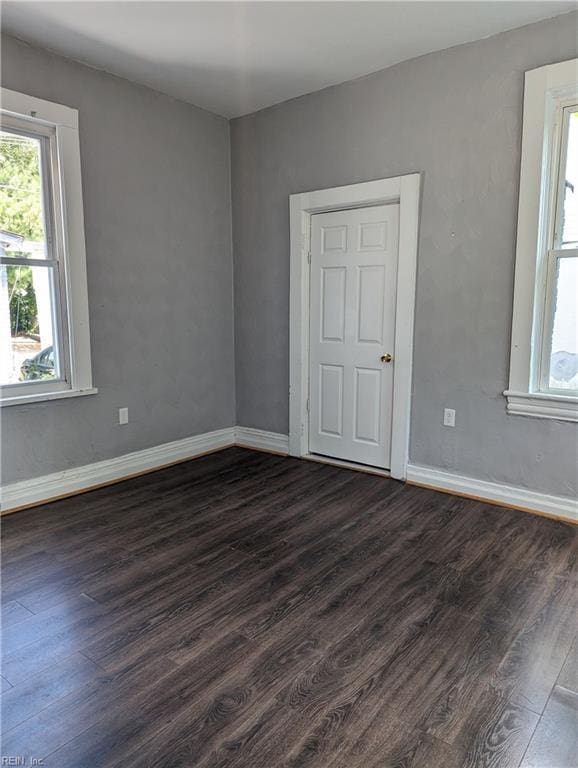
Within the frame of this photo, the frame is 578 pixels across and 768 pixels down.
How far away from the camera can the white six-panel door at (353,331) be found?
3504 mm

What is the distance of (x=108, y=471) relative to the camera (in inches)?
139

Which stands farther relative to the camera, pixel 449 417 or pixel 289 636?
pixel 449 417

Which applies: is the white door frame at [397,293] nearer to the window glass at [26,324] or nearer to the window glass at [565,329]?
the window glass at [565,329]

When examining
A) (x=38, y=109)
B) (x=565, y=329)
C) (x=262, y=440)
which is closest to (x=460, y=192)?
(x=565, y=329)

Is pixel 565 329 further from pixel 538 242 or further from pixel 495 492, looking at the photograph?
pixel 495 492

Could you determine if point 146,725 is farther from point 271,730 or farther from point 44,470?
point 44,470

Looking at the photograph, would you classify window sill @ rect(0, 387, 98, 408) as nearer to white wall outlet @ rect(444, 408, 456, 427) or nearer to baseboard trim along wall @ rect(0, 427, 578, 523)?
baseboard trim along wall @ rect(0, 427, 578, 523)

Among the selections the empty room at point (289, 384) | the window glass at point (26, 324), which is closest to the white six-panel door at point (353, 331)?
the empty room at point (289, 384)

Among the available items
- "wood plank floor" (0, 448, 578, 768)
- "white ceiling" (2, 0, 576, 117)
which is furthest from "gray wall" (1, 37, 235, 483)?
"wood plank floor" (0, 448, 578, 768)

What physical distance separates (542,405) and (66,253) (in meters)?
3.10

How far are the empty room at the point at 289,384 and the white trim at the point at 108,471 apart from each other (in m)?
0.02

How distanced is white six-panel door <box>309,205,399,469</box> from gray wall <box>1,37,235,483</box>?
0.92m

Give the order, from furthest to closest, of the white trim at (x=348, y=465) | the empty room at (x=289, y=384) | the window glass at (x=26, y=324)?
the white trim at (x=348, y=465), the window glass at (x=26, y=324), the empty room at (x=289, y=384)

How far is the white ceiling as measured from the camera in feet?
8.50
